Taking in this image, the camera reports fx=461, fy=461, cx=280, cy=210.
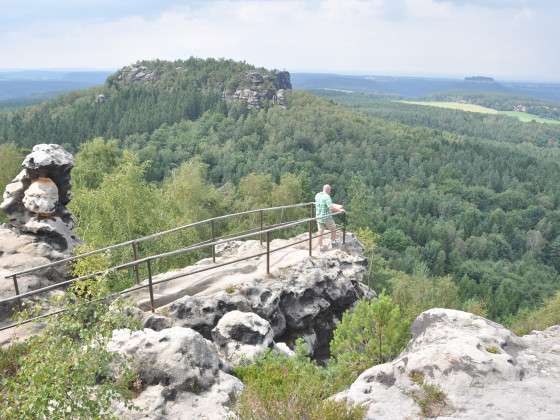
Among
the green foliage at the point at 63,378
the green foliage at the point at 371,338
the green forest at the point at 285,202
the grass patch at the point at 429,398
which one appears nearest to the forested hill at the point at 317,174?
the green forest at the point at 285,202

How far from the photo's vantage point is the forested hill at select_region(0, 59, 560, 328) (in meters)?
44.3

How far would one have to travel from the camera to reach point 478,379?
25.1ft

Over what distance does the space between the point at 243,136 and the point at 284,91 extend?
52.3 meters

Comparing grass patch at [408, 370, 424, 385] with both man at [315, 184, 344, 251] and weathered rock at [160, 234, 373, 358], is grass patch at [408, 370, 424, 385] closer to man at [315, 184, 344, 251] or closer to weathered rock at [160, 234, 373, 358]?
weathered rock at [160, 234, 373, 358]

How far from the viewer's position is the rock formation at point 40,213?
12327mm

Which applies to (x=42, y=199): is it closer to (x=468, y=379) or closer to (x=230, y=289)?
(x=230, y=289)

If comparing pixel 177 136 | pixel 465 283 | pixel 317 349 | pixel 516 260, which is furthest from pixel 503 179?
pixel 317 349

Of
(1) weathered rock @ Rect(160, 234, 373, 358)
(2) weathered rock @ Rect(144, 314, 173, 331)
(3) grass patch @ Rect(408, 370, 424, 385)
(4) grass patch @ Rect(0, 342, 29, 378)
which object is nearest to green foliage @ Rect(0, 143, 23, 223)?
(1) weathered rock @ Rect(160, 234, 373, 358)

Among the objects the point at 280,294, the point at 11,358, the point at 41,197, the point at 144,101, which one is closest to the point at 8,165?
the point at 41,197

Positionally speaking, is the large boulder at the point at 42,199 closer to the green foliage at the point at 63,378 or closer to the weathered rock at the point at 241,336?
the weathered rock at the point at 241,336

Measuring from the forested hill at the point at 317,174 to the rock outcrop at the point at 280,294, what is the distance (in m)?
13.7

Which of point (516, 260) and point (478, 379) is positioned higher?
point (478, 379)

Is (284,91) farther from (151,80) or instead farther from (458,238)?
(458,238)

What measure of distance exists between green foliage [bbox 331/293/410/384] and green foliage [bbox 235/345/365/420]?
0.83m
